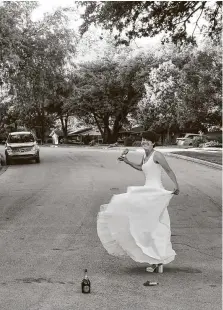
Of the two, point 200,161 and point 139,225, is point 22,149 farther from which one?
point 139,225

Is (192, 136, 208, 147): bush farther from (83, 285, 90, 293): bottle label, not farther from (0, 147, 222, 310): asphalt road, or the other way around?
(83, 285, 90, 293): bottle label

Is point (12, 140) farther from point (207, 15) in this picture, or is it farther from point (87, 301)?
point (87, 301)

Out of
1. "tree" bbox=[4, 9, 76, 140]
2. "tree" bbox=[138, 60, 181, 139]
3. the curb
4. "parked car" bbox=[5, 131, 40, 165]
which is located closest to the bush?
"tree" bbox=[138, 60, 181, 139]

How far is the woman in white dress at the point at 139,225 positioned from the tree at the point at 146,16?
10.6 m

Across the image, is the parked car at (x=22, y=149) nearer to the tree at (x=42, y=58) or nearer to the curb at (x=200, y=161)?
the tree at (x=42, y=58)

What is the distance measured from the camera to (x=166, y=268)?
7.98 m

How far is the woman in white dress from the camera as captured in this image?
735 centimetres

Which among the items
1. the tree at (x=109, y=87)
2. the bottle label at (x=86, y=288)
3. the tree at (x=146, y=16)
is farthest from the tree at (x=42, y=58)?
the tree at (x=109, y=87)

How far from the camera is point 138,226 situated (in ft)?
24.3

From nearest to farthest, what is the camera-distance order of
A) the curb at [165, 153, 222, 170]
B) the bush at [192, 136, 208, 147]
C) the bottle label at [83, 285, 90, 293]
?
1. the bottle label at [83, 285, 90, 293]
2. the curb at [165, 153, 222, 170]
3. the bush at [192, 136, 208, 147]

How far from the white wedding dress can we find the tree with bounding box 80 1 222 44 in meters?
10.6

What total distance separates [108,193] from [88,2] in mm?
5650

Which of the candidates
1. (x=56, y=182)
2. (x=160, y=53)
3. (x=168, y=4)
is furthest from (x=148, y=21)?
(x=160, y=53)

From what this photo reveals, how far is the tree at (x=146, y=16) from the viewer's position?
1730 centimetres
